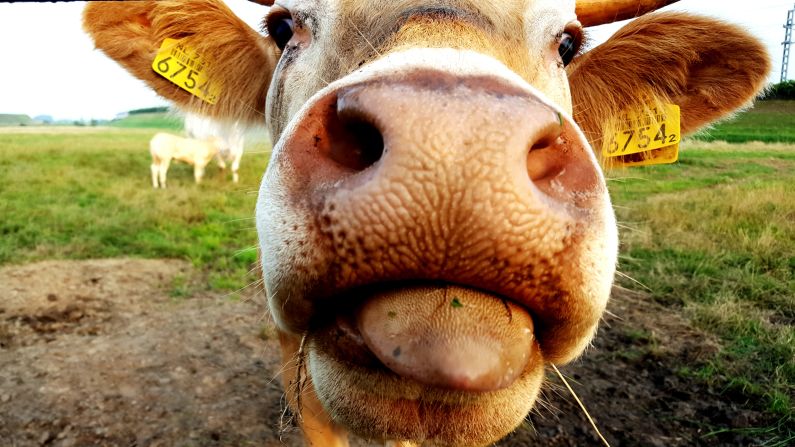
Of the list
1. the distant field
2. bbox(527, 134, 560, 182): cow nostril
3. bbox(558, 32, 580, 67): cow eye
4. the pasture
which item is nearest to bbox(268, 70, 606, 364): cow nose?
bbox(527, 134, 560, 182): cow nostril

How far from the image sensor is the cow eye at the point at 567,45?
230 centimetres

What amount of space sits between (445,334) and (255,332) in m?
4.23

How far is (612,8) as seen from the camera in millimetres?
2965

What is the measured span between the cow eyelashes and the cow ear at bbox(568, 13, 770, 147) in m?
1.56

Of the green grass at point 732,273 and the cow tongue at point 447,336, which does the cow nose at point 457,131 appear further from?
the green grass at point 732,273

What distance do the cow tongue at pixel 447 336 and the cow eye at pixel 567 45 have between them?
1524mm

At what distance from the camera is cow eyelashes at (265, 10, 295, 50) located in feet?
7.64

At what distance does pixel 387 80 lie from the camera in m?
1.16

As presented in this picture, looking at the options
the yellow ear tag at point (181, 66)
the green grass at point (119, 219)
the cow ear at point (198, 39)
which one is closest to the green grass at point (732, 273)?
the cow ear at point (198, 39)

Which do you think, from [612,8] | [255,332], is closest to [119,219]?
[255,332]

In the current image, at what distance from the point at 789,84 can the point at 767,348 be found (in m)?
31.3

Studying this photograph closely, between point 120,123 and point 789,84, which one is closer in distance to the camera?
point 789,84

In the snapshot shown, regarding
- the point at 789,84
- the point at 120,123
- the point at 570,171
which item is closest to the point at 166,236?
the point at 570,171

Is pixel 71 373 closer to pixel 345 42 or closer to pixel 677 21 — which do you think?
pixel 345 42
